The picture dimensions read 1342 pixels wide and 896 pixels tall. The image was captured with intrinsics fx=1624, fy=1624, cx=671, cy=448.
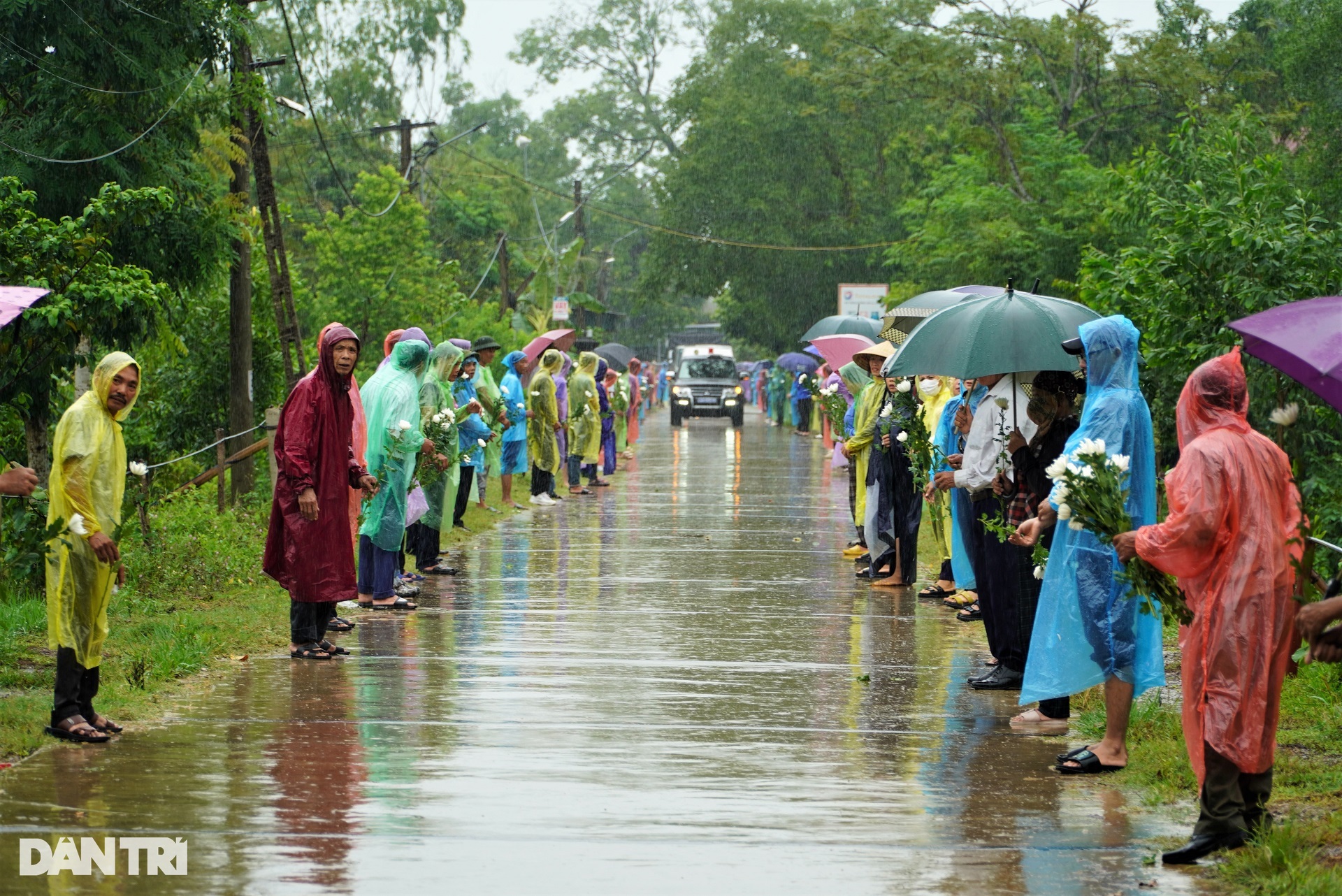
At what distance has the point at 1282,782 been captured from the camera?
22.9ft

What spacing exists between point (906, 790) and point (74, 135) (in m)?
10.9

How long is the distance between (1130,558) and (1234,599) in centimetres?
49

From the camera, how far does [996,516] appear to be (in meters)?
9.17

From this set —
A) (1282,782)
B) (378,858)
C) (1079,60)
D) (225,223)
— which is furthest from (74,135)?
(1079,60)

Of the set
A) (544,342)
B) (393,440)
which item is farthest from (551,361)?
(393,440)

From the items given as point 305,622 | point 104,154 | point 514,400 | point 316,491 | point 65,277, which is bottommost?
point 305,622

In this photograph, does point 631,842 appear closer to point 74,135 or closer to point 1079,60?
point 74,135

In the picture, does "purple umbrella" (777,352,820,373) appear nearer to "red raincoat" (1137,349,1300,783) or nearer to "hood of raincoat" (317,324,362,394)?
"hood of raincoat" (317,324,362,394)

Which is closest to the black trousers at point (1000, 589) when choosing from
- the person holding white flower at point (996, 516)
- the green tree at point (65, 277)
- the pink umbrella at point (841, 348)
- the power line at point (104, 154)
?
the person holding white flower at point (996, 516)

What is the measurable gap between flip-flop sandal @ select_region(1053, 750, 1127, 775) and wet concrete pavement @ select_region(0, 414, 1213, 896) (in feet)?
0.24

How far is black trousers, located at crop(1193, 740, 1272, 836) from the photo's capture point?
580 cm

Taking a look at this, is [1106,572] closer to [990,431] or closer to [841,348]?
[990,431]

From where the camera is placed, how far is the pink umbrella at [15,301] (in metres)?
6.62

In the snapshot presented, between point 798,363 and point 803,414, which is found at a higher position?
point 798,363
